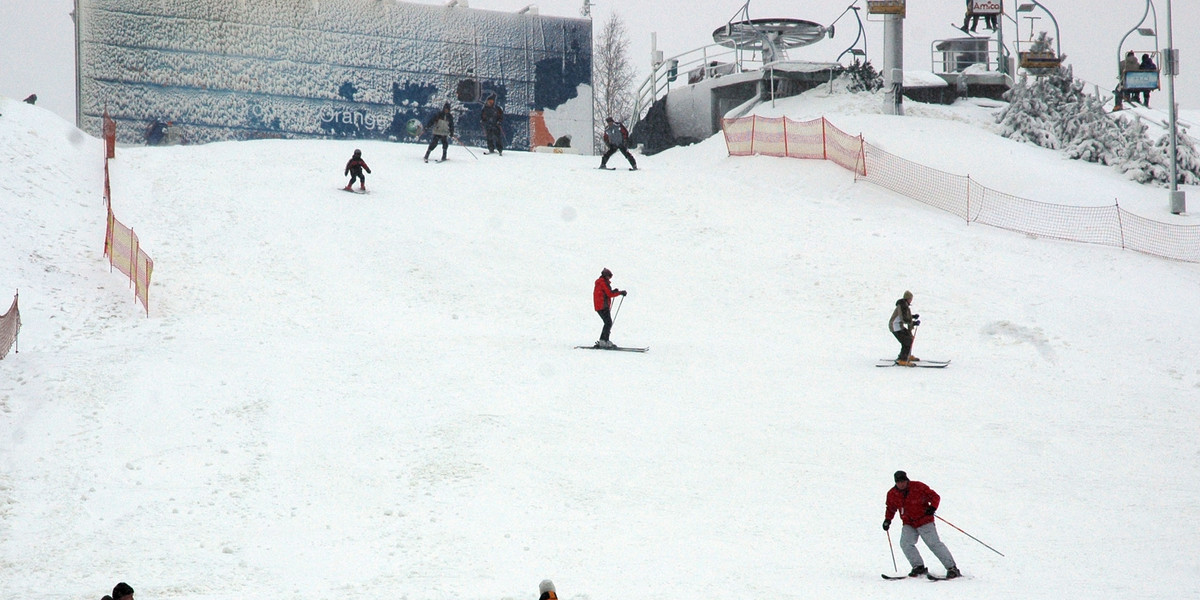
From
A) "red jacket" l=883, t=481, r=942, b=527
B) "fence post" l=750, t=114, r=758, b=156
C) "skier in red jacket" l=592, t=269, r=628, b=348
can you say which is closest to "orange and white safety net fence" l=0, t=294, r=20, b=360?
"skier in red jacket" l=592, t=269, r=628, b=348

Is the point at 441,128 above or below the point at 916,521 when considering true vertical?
above

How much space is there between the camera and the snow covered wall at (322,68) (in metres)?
32.8

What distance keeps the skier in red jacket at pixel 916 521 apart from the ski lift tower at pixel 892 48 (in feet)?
78.8

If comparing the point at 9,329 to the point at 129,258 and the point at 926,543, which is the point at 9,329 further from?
the point at 926,543

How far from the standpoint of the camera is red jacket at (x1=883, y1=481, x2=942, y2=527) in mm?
8734

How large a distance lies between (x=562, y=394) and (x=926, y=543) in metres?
5.67

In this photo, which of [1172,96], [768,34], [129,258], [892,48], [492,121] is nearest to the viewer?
[129,258]

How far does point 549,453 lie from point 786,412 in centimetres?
334

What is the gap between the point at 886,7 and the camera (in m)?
30.7

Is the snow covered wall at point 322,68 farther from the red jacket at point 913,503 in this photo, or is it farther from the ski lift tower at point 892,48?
the red jacket at point 913,503

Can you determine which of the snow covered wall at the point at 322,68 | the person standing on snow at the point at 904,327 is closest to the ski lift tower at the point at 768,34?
the snow covered wall at the point at 322,68

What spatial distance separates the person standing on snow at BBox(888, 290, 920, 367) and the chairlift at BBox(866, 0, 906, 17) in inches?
708

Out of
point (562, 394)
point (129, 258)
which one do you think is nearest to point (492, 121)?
point (129, 258)

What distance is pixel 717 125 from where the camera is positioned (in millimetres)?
35406
